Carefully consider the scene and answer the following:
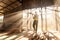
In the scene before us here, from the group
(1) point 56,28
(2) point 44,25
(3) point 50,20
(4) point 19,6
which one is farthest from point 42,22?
(4) point 19,6

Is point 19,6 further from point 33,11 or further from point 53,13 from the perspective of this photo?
point 53,13

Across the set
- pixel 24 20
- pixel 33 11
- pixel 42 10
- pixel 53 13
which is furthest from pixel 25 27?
pixel 53 13

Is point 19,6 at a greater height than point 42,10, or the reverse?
point 19,6

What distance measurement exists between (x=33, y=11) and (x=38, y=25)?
2.96 ft

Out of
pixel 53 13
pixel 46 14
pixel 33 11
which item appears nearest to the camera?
pixel 53 13

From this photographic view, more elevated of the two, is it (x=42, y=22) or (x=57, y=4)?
(x=57, y=4)

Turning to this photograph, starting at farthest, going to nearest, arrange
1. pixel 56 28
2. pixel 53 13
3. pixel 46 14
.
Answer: pixel 46 14 → pixel 53 13 → pixel 56 28

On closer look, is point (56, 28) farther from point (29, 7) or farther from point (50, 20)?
point (29, 7)

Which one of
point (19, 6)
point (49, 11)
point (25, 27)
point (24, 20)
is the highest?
point (19, 6)

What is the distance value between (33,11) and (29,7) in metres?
0.59

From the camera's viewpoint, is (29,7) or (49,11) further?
(29,7)

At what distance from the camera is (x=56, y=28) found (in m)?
4.54

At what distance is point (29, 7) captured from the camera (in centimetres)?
625

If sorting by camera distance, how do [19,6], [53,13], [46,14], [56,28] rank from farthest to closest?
[19,6] < [46,14] < [53,13] < [56,28]
